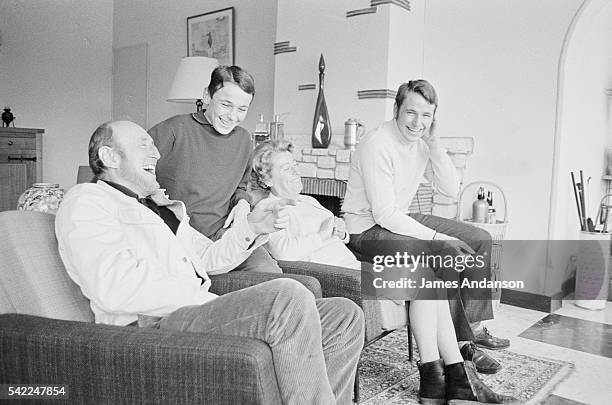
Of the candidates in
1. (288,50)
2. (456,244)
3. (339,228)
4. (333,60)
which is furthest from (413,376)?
(288,50)

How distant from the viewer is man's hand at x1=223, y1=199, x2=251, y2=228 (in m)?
2.02

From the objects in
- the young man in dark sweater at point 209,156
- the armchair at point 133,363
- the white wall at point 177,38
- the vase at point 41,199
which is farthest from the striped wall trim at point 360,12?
the armchair at point 133,363

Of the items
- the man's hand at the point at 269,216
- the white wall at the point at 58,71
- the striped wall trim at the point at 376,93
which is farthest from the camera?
the white wall at the point at 58,71

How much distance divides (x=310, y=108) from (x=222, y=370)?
298 cm

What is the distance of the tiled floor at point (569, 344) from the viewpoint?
2207mm

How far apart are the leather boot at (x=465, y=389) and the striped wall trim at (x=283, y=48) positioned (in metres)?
2.70

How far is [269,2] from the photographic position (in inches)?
180

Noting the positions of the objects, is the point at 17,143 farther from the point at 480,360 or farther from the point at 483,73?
the point at 480,360

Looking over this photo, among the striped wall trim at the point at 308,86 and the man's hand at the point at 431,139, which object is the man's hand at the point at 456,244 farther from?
the striped wall trim at the point at 308,86

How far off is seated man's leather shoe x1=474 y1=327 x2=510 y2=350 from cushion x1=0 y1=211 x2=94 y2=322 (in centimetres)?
190

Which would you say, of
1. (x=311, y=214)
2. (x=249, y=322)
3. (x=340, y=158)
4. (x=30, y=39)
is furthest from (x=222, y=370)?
(x=30, y=39)

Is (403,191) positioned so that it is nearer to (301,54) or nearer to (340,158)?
(340,158)

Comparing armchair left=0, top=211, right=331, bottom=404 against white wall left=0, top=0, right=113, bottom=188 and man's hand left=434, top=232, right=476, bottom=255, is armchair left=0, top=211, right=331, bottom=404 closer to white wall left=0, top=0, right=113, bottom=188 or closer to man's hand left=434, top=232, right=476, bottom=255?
man's hand left=434, top=232, right=476, bottom=255

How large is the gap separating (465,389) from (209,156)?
125 centimetres
